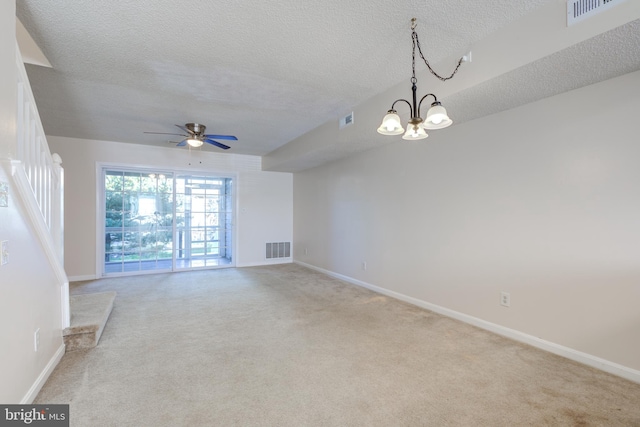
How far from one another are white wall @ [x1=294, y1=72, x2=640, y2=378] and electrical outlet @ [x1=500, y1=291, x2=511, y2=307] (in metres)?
0.04

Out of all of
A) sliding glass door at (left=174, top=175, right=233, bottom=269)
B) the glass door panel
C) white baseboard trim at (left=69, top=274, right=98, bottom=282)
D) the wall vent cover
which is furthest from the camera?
the wall vent cover

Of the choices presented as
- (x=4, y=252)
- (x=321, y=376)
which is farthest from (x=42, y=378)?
(x=321, y=376)

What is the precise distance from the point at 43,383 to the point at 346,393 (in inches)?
85.5

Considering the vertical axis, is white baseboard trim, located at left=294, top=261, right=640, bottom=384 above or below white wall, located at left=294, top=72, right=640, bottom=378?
below

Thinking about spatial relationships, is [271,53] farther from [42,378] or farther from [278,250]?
[278,250]

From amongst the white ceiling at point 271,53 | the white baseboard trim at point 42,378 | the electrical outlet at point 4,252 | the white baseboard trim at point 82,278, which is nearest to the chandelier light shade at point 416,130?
the white ceiling at point 271,53

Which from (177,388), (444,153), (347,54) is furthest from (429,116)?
(177,388)

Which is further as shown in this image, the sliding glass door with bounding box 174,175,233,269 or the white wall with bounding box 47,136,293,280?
the sliding glass door with bounding box 174,175,233,269

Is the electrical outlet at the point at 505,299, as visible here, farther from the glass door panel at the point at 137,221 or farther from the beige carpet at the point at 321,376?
the glass door panel at the point at 137,221

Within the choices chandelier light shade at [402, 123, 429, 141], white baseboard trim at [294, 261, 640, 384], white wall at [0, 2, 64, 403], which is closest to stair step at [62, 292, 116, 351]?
white wall at [0, 2, 64, 403]

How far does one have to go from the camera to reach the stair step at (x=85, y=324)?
2.69 meters

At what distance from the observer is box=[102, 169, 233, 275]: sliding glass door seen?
19.3 feet

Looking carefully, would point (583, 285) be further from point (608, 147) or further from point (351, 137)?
point (351, 137)

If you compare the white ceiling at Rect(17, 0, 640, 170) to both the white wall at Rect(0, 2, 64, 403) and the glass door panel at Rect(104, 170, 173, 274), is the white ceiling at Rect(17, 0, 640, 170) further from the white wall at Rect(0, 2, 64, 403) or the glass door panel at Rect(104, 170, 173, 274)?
the glass door panel at Rect(104, 170, 173, 274)
